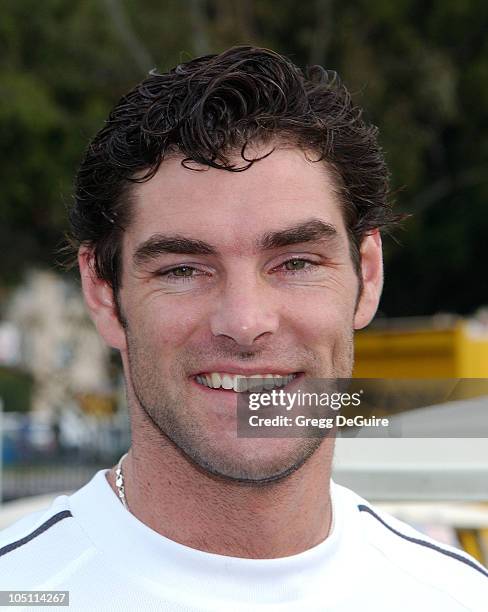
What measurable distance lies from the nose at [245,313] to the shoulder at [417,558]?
620 mm

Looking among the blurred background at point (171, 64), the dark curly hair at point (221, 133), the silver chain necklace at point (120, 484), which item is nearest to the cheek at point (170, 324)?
the dark curly hair at point (221, 133)

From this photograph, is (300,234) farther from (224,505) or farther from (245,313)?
(224,505)

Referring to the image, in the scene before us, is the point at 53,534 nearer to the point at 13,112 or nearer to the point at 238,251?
the point at 238,251

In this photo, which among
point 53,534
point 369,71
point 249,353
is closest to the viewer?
point 249,353

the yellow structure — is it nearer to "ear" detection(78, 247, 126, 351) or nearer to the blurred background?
the blurred background

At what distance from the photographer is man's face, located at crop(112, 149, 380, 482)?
2102mm

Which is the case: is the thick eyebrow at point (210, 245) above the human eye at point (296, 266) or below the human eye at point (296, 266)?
above

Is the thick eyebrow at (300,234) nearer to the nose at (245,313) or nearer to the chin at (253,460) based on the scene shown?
the nose at (245,313)

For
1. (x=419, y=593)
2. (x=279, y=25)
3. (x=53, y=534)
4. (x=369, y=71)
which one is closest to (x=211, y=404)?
(x=53, y=534)

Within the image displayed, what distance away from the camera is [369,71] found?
19.8m

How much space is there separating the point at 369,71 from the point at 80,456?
8.94 m

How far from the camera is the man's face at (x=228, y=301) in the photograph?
2.10 meters

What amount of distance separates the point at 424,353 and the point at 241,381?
7.59 meters

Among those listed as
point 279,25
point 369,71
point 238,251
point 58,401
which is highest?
point 279,25
